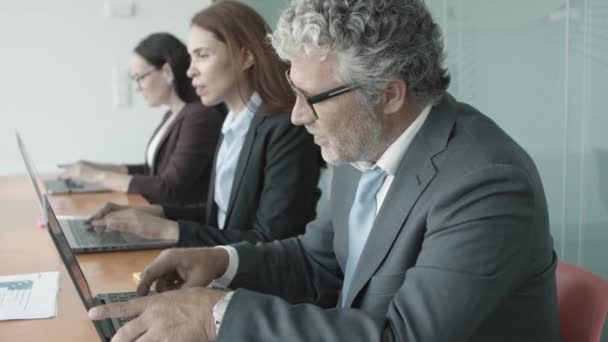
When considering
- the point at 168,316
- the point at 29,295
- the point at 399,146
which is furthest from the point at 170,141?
the point at 168,316

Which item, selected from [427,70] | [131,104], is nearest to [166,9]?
[131,104]

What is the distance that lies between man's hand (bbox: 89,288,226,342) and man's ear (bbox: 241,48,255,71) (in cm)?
121

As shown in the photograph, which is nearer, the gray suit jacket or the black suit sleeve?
the gray suit jacket

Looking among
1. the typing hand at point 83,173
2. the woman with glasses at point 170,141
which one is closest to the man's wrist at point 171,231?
the woman with glasses at point 170,141

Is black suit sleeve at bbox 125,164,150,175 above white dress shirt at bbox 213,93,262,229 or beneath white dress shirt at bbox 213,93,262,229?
beneath

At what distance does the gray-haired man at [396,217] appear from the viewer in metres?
1.17

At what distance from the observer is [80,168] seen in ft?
10.2

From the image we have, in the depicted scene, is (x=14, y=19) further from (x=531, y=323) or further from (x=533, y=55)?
(x=531, y=323)

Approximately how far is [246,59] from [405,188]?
1.13m

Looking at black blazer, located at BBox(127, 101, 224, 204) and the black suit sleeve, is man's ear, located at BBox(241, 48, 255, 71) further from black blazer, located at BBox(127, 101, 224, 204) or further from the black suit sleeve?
the black suit sleeve

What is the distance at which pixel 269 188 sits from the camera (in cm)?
218

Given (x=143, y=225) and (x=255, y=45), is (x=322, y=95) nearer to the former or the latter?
(x=143, y=225)

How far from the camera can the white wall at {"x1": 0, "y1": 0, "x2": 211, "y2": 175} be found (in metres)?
4.46

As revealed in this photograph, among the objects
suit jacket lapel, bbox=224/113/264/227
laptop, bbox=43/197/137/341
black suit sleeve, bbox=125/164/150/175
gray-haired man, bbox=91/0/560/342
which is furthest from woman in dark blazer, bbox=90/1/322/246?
black suit sleeve, bbox=125/164/150/175
